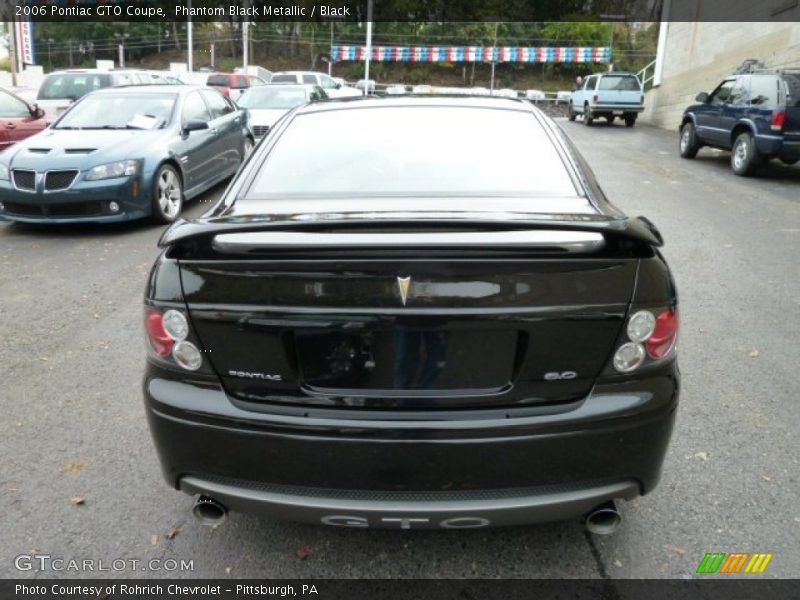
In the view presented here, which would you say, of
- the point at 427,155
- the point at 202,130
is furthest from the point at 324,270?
the point at 202,130

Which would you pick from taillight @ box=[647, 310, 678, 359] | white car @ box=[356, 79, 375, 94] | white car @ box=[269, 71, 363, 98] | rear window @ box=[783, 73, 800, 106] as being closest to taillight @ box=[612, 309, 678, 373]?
taillight @ box=[647, 310, 678, 359]

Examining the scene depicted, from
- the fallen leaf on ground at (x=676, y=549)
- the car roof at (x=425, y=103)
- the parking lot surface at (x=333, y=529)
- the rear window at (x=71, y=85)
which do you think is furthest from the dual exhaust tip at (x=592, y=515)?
the rear window at (x=71, y=85)

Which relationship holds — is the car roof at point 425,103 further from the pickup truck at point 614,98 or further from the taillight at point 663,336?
the pickup truck at point 614,98

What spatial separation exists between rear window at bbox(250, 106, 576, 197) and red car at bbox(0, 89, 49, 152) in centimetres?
938

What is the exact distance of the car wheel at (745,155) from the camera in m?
11.5

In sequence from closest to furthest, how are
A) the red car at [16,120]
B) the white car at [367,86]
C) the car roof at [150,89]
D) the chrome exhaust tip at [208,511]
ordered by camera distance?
the chrome exhaust tip at [208,511] → the car roof at [150,89] → the red car at [16,120] → the white car at [367,86]

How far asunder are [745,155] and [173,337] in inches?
483

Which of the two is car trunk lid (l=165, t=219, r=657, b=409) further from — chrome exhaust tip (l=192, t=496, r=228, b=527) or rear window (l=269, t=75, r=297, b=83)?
rear window (l=269, t=75, r=297, b=83)

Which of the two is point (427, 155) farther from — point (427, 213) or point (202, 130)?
point (202, 130)

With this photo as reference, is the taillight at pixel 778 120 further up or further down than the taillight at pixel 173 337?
further up

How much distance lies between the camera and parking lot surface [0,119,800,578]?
8.21ft

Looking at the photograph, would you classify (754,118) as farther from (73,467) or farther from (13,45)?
(13,45)

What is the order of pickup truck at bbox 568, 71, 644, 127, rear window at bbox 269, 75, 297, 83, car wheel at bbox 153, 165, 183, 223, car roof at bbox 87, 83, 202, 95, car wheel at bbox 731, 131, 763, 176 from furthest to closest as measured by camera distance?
1. rear window at bbox 269, 75, 297, 83
2. pickup truck at bbox 568, 71, 644, 127
3. car wheel at bbox 731, 131, 763, 176
4. car roof at bbox 87, 83, 202, 95
5. car wheel at bbox 153, 165, 183, 223

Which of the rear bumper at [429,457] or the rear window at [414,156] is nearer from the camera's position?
the rear bumper at [429,457]
